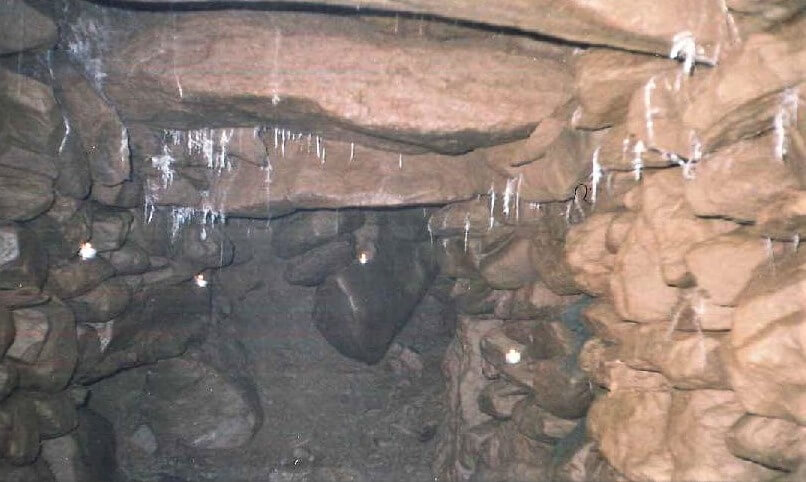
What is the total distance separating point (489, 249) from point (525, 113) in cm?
296

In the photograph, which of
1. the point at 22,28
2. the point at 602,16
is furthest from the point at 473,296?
the point at 22,28

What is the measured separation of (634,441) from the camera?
5051 millimetres

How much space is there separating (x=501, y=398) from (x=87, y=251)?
19.6 ft

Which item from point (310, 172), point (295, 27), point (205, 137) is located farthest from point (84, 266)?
point (295, 27)

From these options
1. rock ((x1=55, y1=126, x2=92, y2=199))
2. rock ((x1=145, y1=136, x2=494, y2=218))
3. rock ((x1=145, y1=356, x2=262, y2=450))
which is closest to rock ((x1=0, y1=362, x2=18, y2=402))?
rock ((x1=55, y1=126, x2=92, y2=199))

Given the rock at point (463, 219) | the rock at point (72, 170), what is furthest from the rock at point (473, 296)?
the rock at point (72, 170)

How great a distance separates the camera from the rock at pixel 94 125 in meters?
5.95

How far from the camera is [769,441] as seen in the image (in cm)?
373

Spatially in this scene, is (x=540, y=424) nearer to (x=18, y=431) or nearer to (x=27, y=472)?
(x=18, y=431)

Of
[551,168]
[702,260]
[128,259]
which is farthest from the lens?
[128,259]

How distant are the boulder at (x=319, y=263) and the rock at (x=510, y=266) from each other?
305 cm

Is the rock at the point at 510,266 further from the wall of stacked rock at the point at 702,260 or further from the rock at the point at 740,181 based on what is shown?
the rock at the point at 740,181

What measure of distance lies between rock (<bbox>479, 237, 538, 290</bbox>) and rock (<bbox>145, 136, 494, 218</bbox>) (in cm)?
93

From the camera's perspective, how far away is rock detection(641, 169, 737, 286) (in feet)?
14.1
